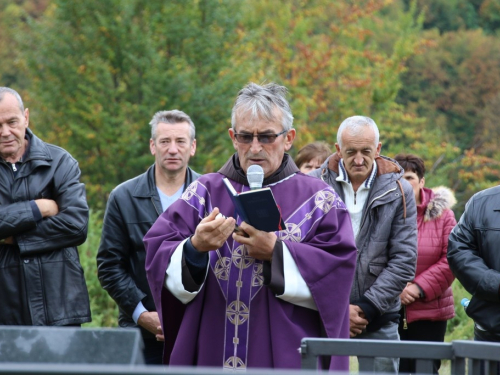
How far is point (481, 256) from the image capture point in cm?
526

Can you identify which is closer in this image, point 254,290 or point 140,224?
point 254,290

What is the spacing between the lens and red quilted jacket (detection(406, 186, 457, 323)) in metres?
6.16

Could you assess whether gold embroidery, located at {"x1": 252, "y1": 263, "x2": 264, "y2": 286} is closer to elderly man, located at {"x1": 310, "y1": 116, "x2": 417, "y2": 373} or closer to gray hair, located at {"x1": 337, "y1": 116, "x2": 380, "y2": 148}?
elderly man, located at {"x1": 310, "y1": 116, "x2": 417, "y2": 373}

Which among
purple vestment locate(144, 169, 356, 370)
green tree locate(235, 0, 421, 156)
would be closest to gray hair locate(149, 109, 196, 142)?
purple vestment locate(144, 169, 356, 370)

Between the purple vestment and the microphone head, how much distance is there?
27cm

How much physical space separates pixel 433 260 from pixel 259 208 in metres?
3.04

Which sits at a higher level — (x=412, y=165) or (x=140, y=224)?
(x=412, y=165)

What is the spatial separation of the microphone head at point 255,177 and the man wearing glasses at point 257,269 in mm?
170

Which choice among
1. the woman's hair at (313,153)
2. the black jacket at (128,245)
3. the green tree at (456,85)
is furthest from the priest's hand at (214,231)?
the green tree at (456,85)

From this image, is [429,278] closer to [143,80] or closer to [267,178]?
[267,178]

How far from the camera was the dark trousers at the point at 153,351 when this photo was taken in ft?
18.1

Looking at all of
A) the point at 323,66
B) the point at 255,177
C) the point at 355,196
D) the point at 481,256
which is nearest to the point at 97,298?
the point at 355,196

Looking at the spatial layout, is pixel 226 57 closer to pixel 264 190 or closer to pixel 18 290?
pixel 18 290

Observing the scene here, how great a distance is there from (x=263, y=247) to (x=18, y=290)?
191 centimetres
